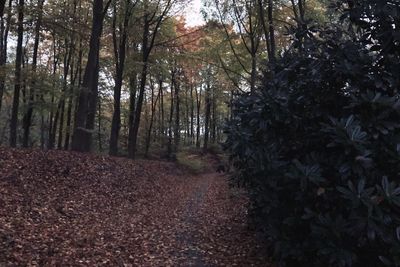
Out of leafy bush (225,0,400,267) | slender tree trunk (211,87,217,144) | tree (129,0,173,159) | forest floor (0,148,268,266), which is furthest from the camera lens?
slender tree trunk (211,87,217,144)

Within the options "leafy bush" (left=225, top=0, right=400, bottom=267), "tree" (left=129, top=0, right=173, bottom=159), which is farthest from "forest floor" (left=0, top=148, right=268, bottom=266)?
"tree" (left=129, top=0, right=173, bottom=159)

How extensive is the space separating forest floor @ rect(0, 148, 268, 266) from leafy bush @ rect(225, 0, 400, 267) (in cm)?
205

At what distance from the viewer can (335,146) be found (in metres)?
4.51

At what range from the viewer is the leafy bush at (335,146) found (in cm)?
398

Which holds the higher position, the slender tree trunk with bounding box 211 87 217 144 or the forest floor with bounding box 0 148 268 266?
the slender tree trunk with bounding box 211 87 217 144

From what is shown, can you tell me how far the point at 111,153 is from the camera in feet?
72.4

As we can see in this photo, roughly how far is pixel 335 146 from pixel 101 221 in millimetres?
6430

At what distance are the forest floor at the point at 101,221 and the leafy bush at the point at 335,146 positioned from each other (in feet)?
6.73

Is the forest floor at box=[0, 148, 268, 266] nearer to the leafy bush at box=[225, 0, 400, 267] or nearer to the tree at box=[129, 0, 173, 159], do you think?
the leafy bush at box=[225, 0, 400, 267]

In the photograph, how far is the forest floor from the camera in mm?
6624

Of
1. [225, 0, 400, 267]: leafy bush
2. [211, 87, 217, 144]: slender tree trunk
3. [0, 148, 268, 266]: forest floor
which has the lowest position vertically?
[0, 148, 268, 266]: forest floor

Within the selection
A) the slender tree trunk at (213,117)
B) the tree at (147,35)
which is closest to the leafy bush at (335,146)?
the tree at (147,35)

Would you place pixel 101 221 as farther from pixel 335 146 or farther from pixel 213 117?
pixel 213 117

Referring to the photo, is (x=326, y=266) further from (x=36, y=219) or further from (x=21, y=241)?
(x=36, y=219)
